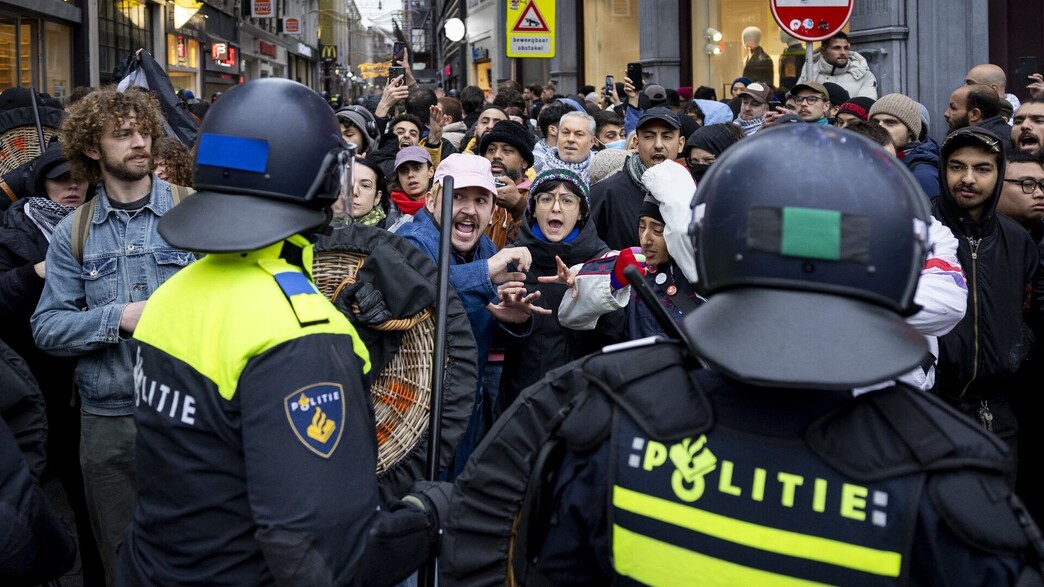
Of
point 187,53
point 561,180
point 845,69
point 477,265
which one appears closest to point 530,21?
point 845,69

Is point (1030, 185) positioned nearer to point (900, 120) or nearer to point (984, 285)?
point (984, 285)

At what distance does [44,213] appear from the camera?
519 cm

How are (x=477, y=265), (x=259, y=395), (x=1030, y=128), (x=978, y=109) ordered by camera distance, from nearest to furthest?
(x=259, y=395), (x=477, y=265), (x=1030, y=128), (x=978, y=109)

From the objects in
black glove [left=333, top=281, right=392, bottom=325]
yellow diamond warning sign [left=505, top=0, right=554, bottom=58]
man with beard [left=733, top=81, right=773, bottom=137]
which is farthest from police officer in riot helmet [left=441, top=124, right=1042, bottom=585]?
yellow diamond warning sign [left=505, top=0, right=554, bottom=58]

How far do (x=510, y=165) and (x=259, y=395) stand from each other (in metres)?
5.08

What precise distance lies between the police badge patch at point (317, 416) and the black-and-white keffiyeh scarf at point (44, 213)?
3580 mm

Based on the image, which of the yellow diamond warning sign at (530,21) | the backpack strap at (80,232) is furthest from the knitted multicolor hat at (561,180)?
the yellow diamond warning sign at (530,21)

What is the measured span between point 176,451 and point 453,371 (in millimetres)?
1147

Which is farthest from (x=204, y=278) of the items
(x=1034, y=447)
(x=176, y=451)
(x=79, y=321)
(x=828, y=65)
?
(x=828, y=65)

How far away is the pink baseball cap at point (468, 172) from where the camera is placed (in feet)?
14.8

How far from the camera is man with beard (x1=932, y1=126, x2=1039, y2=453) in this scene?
439cm

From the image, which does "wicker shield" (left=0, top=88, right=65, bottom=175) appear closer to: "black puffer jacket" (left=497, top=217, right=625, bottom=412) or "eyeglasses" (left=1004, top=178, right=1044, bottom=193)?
"black puffer jacket" (left=497, top=217, right=625, bottom=412)

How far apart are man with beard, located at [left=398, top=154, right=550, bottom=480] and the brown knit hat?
3295mm

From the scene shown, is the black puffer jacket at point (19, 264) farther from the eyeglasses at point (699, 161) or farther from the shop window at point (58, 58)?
the shop window at point (58, 58)
